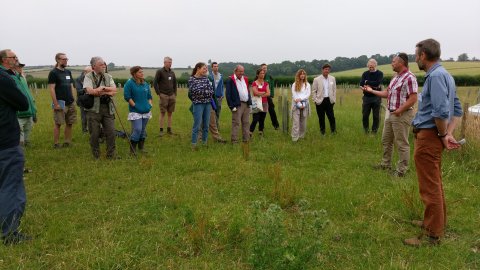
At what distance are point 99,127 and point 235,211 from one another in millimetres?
3858

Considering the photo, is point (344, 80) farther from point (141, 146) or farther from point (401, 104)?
point (401, 104)

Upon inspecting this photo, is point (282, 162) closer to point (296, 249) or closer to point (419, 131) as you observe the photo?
point (419, 131)

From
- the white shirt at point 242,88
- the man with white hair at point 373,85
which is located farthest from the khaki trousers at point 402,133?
the white shirt at point 242,88

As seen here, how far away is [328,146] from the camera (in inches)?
314

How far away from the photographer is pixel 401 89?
18.4 feet

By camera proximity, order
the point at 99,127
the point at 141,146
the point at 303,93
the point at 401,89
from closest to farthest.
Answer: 1. the point at 401,89
2. the point at 99,127
3. the point at 141,146
4. the point at 303,93

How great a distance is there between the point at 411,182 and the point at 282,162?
237 centimetres

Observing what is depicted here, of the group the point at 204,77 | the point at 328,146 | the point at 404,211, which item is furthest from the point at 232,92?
the point at 404,211

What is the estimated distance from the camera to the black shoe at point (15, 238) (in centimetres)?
359

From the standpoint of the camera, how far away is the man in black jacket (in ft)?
11.4

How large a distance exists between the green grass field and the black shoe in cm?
11

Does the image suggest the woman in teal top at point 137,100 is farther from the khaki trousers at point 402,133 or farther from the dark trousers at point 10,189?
the khaki trousers at point 402,133

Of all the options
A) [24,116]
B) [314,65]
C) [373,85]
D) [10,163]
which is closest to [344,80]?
[314,65]

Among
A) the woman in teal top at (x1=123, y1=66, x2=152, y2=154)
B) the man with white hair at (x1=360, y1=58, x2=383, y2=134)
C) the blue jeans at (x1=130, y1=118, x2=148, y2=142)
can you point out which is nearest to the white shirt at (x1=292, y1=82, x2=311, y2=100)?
the man with white hair at (x1=360, y1=58, x2=383, y2=134)
